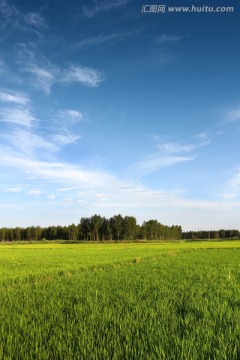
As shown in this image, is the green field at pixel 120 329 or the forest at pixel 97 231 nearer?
the green field at pixel 120 329

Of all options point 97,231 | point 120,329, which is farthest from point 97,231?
point 120,329

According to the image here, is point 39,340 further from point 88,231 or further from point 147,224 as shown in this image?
point 147,224

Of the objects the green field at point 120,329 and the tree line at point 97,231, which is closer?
the green field at point 120,329

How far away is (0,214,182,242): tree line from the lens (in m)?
149

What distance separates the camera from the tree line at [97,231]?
490 feet

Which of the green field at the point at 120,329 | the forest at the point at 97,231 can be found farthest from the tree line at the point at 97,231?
the green field at the point at 120,329

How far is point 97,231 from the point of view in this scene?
148000 millimetres

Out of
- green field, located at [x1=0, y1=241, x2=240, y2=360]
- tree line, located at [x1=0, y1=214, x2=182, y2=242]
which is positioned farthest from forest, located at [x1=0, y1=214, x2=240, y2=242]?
→ green field, located at [x1=0, y1=241, x2=240, y2=360]

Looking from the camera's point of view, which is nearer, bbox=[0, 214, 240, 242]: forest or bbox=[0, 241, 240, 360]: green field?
bbox=[0, 241, 240, 360]: green field

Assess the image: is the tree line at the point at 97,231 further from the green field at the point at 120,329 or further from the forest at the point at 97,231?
the green field at the point at 120,329

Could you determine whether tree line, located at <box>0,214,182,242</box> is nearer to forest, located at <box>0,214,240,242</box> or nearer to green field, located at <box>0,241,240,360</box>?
forest, located at <box>0,214,240,242</box>

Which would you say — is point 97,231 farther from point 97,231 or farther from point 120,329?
point 120,329

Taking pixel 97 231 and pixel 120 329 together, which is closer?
pixel 120 329

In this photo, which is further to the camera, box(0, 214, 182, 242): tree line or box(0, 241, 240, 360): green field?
box(0, 214, 182, 242): tree line
